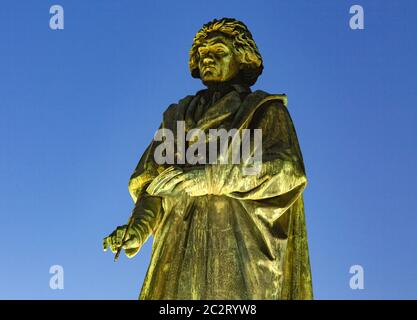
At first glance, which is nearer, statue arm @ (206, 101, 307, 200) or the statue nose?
statue arm @ (206, 101, 307, 200)

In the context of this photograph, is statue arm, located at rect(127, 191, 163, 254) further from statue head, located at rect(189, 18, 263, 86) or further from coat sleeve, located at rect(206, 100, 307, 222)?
statue head, located at rect(189, 18, 263, 86)

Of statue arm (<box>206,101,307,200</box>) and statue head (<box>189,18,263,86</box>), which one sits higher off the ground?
statue head (<box>189,18,263,86</box>)

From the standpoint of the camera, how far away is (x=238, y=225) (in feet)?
41.8

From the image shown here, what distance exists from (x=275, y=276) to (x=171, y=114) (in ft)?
8.05

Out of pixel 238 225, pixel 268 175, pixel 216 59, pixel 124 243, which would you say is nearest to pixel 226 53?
pixel 216 59

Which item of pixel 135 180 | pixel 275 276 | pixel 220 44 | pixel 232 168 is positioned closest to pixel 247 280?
pixel 275 276

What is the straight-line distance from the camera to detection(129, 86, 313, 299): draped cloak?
12.5 metres

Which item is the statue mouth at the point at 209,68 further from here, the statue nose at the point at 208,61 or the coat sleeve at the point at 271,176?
the coat sleeve at the point at 271,176

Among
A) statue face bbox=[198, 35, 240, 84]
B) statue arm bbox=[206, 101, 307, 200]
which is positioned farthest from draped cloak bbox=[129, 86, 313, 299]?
statue face bbox=[198, 35, 240, 84]

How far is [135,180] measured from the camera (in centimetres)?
1363
